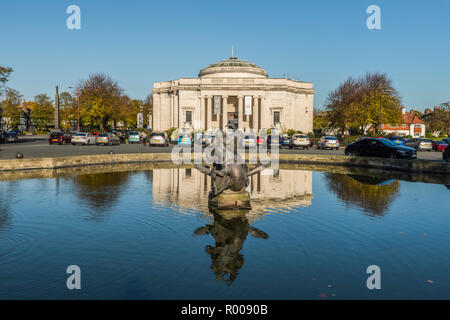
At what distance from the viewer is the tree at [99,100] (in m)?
68.5

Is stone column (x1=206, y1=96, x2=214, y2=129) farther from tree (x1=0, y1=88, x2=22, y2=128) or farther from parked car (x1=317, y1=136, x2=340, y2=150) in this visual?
tree (x1=0, y1=88, x2=22, y2=128)

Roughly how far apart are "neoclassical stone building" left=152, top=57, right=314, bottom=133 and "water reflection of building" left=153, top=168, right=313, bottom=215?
5336cm

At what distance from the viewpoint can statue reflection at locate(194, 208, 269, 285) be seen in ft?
19.7

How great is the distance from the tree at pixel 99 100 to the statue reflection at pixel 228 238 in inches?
2486

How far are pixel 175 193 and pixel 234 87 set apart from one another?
208ft

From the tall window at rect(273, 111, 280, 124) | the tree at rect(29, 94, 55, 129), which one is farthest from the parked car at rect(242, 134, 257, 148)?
the tree at rect(29, 94, 55, 129)

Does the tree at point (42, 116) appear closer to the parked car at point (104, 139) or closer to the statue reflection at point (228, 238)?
the parked car at point (104, 139)

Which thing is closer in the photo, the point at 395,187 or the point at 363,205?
the point at 363,205

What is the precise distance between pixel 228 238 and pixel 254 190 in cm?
610

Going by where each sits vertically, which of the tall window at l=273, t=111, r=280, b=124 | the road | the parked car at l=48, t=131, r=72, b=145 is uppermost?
the tall window at l=273, t=111, r=280, b=124
